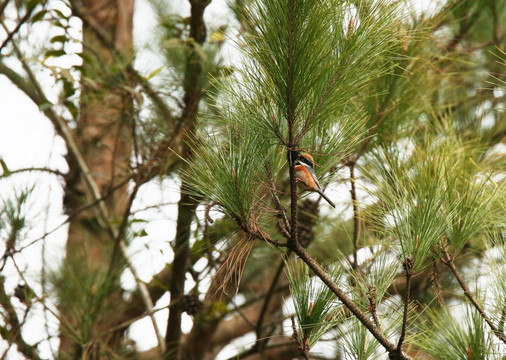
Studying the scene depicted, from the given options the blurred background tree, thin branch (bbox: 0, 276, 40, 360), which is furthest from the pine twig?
thin branch (bbox: 0, 276, 40, 360)

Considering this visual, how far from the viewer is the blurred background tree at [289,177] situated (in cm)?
94

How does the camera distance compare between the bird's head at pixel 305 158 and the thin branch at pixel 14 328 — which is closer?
the bird's head at pixel 305 158

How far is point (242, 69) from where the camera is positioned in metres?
0.97

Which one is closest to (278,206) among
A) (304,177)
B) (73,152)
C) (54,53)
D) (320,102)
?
(304,177)

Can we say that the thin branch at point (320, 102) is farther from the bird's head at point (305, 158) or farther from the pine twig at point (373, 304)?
the pine twig at point (373, 304)

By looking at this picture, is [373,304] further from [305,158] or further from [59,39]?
[59,39]

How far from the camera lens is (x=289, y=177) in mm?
1084

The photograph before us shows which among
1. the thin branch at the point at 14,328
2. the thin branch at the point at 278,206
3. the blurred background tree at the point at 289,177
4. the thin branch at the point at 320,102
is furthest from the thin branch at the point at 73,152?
the thin branch at the point at 320,102

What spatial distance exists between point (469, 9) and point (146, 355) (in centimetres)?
171

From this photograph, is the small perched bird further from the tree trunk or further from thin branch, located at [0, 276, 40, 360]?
thin branch, located at [0, 276, 40, 360]

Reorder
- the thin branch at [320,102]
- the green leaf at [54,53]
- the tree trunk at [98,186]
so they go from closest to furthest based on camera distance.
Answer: the thin branch at [320,102] → the green leaf at [54,53] → the tree trunk at [98,186]

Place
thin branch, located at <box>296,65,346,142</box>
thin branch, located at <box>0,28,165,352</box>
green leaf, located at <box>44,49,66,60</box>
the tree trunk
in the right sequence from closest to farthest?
thin branch, located at <box>296,65,346,142</box> → green leaf, located at <box>44,49,66,60</box> → the tree trunk → thin branch, located at <box>0,28,165,352</box>

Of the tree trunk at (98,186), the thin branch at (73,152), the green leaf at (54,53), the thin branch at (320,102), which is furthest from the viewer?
the thin branch at (73,152)

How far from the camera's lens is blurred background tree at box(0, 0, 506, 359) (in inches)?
37.0
